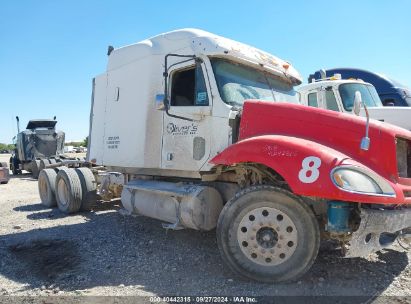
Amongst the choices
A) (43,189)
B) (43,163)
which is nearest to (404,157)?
(43,189)

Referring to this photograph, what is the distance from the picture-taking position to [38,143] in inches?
816

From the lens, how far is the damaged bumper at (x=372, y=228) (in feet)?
12.5

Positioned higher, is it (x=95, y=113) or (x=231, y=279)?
(x=95, y=113)

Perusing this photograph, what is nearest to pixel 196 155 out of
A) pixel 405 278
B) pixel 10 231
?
pixel 405 278

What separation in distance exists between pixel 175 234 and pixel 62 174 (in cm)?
368

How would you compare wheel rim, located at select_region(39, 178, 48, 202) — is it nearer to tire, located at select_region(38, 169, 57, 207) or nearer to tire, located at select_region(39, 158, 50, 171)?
tire, located at select_region(38, 169, 57, 207)

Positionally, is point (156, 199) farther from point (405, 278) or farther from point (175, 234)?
point (405, 278)

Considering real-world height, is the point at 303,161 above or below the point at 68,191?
above

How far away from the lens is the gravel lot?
4.22 metres

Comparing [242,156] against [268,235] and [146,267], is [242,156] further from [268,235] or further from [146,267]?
[146,267]

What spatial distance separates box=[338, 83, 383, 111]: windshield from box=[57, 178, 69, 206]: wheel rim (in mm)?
6246

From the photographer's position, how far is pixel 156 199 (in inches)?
234

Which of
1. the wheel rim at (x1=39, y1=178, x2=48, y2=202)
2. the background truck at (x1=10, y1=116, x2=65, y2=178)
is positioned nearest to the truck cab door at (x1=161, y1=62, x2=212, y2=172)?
the wheel rim at (x1=39, y1=178, x2=48, y2=202)

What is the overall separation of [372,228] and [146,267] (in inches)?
106
